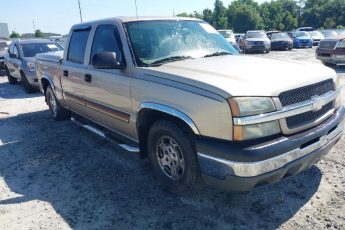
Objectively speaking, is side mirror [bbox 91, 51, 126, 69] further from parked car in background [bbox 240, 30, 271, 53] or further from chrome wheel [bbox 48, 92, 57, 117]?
parked car in background [bbox 240, 30, 271, 53]

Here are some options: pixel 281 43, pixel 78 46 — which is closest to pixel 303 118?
pixel 78 46

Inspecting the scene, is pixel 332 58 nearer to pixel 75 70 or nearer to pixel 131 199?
pixel 75 70

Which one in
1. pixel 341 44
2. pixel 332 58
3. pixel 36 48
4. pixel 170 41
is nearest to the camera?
pixel 170 41

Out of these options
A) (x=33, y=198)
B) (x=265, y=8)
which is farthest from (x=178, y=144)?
(x=265, y=8)

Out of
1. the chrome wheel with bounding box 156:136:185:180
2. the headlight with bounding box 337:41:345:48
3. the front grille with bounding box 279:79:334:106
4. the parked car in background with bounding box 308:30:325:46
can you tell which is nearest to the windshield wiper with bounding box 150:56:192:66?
the chrome wheel with bounding box 156:136:185:180

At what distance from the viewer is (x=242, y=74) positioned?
126 inches

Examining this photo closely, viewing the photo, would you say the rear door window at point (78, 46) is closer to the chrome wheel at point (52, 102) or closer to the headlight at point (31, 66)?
the chrome wheel at point (52, 102)

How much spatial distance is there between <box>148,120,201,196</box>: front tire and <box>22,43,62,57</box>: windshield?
873 cm

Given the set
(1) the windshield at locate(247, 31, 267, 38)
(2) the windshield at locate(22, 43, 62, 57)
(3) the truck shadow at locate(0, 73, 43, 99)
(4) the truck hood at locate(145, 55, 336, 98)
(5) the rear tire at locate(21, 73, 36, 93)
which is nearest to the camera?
(4) the truck hood at locate(145, 55, 336, 98)

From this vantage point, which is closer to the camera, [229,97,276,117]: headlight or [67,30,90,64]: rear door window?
[229,97,276,117]: headlight

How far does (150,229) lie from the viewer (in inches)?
124

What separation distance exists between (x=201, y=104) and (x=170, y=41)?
1.46m

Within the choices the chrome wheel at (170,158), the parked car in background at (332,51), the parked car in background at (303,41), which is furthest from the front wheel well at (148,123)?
the parked car in background at (303,41)

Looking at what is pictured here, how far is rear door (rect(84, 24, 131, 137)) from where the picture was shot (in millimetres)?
4043
